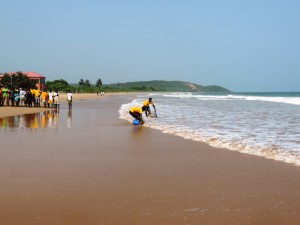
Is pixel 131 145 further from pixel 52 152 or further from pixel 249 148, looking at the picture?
pixel 249 148

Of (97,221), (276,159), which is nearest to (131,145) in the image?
(276,159)

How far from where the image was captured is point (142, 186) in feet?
19.8

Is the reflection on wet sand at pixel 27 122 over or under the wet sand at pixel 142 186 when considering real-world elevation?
under

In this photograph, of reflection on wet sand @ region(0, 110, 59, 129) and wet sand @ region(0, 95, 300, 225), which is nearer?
wet sand @ region(0, 95, 300, 225)

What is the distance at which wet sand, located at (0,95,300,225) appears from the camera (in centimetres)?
457

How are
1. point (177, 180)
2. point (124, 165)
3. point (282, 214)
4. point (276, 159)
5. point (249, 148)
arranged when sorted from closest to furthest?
point (282, 214), point (177, 180), point (124, 165), point (276, 159), point (249, 148)

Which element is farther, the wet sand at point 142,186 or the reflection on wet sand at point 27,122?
the reflection on wet sand at point 27,122

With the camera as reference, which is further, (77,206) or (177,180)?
(177,180)

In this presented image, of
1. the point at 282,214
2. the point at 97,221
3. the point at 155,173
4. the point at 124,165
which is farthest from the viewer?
the point at 124,165

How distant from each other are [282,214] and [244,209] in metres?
0.47

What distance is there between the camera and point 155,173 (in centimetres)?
700

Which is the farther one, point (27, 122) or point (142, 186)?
point (27, 122)

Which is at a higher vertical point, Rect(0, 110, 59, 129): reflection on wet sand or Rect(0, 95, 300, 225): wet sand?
Rect(0, 95, 300, 225): wet sand

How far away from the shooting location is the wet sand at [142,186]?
4566 millimetres
